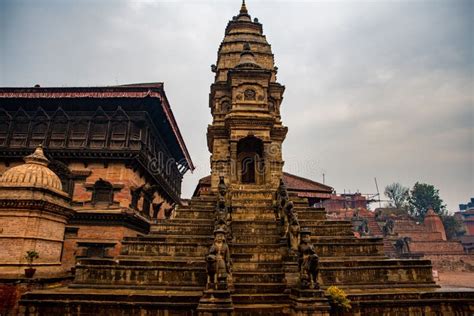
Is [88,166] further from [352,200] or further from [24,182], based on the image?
[352,200]

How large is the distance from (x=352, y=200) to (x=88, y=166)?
6522cm

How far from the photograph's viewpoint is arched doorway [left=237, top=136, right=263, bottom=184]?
835 inches

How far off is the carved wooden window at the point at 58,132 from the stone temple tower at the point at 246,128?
34.1 feet

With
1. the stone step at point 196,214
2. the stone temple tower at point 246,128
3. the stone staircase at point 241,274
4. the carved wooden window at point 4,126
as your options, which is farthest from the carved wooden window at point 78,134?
the stone staircase at point 241,274

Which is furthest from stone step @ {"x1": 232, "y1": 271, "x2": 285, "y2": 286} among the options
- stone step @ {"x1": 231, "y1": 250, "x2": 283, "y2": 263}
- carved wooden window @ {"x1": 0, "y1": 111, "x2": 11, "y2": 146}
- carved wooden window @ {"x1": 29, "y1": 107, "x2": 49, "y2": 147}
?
carved wooden window @ {"x1": 0, "y1": 111, "x2": 11, "y2": 146}

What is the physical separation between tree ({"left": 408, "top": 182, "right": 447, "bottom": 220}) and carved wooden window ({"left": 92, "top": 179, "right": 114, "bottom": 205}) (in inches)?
2754

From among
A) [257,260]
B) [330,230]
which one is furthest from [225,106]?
[257,260]

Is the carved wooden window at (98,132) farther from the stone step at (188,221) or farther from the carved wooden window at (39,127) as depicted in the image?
the stone step at (188,221)

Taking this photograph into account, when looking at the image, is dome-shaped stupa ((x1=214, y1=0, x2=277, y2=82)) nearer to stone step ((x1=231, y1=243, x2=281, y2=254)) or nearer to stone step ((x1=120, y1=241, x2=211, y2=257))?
stone step ((x1=120, y1=241, x2=211, y2=257))

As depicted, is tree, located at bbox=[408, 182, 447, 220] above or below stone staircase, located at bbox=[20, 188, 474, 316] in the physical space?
above

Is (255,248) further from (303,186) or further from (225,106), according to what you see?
(303,186)

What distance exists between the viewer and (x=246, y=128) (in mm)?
20656

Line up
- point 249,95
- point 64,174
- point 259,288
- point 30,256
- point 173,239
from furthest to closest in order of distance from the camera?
point 249,95, point 64,174, point 173,239, point 30,256, point 259,288

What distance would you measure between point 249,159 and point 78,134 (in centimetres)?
1245
